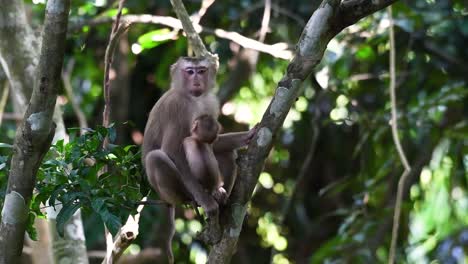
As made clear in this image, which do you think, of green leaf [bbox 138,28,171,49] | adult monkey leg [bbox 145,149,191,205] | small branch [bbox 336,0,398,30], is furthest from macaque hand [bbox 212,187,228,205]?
green leaf [bbox 138,28,171,49]

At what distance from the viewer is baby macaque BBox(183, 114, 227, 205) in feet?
18.1

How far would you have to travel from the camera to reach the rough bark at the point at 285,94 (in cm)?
428

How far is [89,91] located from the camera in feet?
36.3

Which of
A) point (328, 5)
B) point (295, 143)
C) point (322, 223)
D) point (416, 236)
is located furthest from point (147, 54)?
point (328, 5)

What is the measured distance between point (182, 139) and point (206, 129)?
1.03 ft

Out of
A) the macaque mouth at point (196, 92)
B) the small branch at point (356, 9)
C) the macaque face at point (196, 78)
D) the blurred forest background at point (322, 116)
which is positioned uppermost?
the small branch at point (356, 9)

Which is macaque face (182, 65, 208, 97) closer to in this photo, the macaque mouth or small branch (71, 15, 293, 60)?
the macaque mouth

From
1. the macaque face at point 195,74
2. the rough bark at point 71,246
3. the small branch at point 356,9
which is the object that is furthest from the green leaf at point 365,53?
the small branch at point 356,9

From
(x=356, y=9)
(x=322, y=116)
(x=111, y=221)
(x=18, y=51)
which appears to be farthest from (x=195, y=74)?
(x=322, y=116)

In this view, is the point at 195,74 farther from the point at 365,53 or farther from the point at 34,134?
the point at 365,53

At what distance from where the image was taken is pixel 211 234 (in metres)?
4.29

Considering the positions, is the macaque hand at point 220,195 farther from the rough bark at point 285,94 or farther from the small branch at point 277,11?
the small branch at point 277,11

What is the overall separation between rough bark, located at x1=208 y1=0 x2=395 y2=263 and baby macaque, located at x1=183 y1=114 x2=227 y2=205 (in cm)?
114

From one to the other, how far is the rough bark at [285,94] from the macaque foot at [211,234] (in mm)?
26
